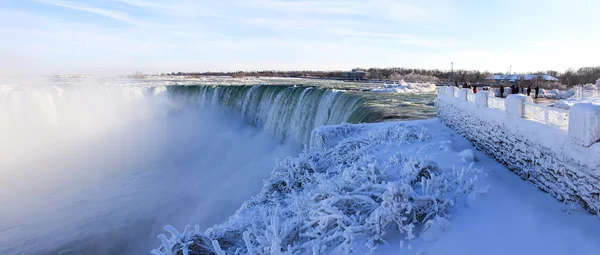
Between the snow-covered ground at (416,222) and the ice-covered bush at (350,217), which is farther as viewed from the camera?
the ice-covered bush at (350,217)

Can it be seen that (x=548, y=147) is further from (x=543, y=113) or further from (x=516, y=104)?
(x=516, y=104)

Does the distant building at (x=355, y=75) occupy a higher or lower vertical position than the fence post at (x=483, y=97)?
higher

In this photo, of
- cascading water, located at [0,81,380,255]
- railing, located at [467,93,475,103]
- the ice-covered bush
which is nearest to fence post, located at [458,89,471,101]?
railing, located at [467,93,475,103]

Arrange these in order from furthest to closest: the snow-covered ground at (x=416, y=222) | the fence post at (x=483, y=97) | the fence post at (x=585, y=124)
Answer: the fence post at (x=483, y=97) < the fence post at (x=585, y=124) < the snow-covered ground at (x=416, y=222)

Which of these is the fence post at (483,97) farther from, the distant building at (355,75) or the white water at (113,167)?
the distant building at (355,75)

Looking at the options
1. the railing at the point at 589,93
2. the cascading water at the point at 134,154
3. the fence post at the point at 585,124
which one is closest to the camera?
the fence post at the point at 585,124

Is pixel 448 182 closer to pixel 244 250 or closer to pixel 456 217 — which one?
pixel 456 217

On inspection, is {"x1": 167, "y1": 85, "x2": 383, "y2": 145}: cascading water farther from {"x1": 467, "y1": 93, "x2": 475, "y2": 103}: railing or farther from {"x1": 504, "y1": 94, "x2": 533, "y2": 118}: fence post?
{"x1": 504, "y1": 94, "x2": 533, "y2": 118}: fence post

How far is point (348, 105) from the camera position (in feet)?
70.2

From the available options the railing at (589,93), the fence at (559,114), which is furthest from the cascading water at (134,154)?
the railing at (589,93)

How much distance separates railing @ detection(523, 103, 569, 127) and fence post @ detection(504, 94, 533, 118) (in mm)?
71

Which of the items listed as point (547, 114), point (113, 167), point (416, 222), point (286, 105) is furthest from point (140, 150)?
point (547, 114)

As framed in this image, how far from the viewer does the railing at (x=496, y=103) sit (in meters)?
8.99

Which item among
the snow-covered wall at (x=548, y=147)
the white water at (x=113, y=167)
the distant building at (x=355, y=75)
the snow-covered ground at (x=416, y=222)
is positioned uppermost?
the distant building at (x=355, y=75)
